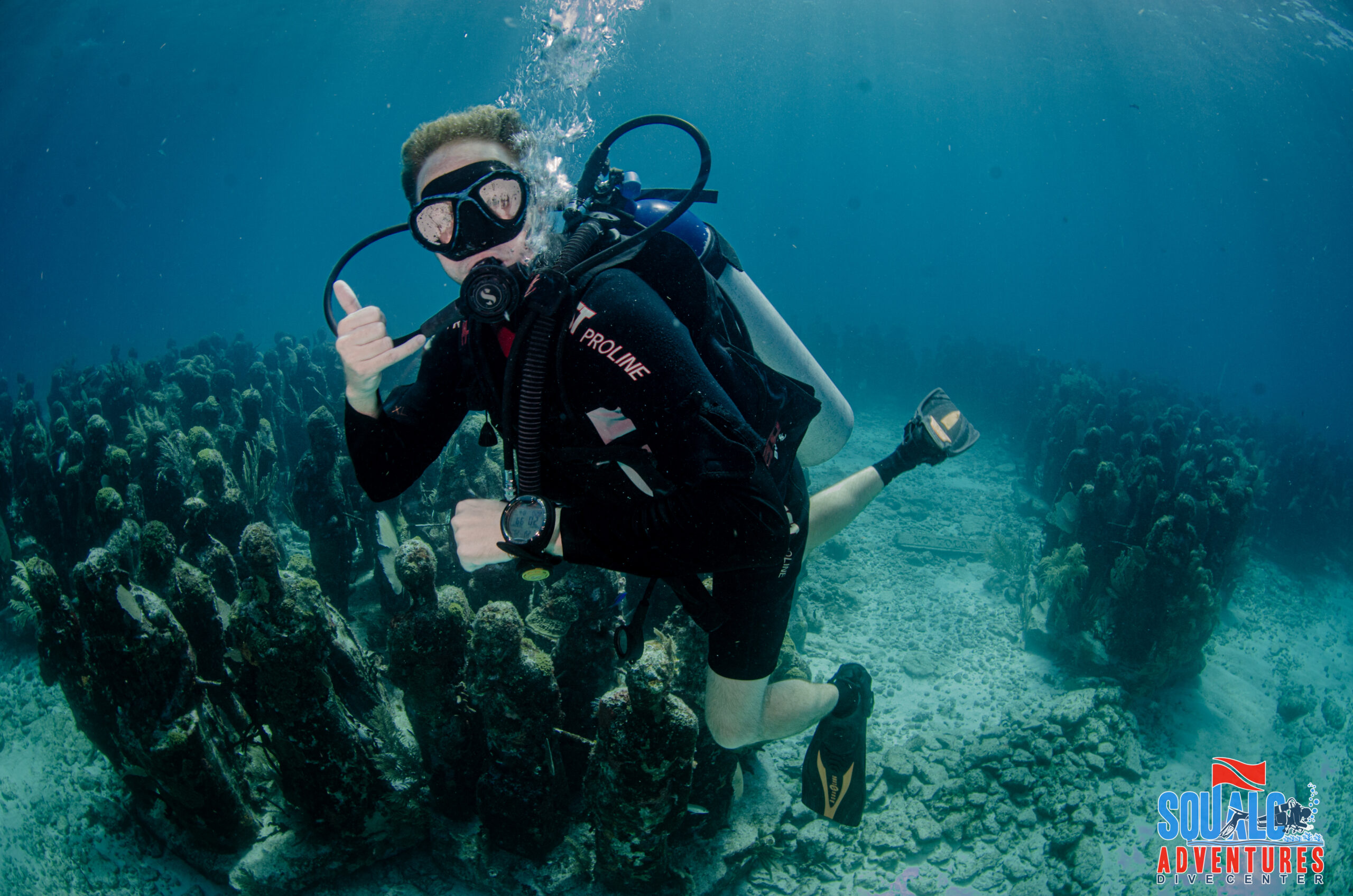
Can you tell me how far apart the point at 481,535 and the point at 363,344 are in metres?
0.70

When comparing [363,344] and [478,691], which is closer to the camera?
[363,344]

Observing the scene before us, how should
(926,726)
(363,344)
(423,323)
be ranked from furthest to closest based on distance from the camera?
(926,726), (363,344), (423,323)

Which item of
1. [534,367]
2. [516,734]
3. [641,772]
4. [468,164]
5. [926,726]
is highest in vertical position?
[468,164]

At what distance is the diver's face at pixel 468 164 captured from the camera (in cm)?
192

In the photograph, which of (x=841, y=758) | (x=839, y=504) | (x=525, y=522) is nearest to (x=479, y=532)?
(x=525, y=522)

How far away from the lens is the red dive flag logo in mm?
4723

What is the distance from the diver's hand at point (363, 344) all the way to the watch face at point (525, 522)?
619 mm

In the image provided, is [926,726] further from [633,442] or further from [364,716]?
[633,442]

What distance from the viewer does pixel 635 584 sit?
3.48 meters

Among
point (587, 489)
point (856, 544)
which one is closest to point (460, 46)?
point (856, 544)

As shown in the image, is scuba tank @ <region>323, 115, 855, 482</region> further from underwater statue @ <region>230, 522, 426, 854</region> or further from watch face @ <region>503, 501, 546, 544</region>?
underwater statue @ <region>230, 522, 426, 854</region>

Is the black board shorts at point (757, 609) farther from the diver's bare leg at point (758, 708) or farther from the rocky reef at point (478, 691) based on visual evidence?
the rocky reef at point (478, 691)

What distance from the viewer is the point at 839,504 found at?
3332 mm

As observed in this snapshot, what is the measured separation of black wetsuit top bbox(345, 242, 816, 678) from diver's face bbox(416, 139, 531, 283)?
225mm
